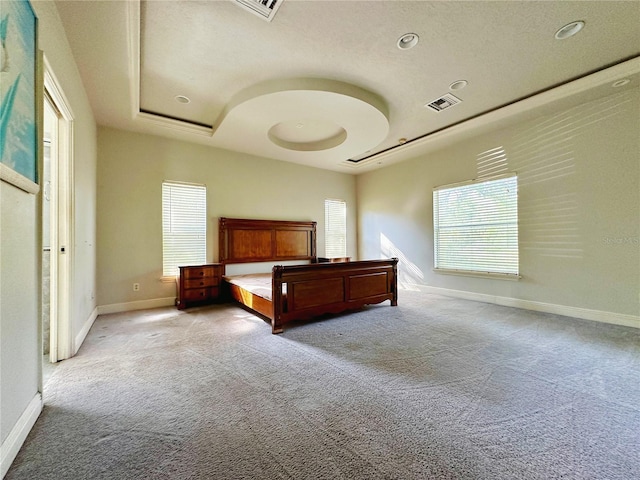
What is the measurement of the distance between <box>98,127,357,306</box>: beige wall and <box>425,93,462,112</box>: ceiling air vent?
131 inches

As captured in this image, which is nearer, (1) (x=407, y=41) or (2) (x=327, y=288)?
(1) (x=407, y=41)

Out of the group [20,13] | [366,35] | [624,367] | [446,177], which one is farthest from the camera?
[446,177]

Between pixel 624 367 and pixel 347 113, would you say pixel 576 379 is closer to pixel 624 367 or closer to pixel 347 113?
pixel 624 367

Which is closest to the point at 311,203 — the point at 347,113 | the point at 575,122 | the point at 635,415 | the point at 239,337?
the point at 347,113

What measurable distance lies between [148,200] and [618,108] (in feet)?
22.4

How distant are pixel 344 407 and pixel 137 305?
13.1ft

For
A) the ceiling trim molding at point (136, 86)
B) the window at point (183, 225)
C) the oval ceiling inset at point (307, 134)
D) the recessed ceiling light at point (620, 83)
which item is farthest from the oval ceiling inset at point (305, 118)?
the recessed ceiling light at point (620, 83)

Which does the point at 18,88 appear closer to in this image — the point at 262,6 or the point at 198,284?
the point at 262,6

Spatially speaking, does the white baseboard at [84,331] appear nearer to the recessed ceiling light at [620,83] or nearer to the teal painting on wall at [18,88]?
the teal painting on wall at [18,88]

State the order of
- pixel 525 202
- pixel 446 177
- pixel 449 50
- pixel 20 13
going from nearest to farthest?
pixel 20 13 → pixel 449 50 → pixel 525 202 → pixel 446 177

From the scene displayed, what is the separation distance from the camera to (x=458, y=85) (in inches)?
130

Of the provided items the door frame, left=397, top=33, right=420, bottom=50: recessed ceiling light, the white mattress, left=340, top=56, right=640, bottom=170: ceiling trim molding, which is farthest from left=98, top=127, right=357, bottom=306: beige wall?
left=397, top=33, right=420, bottom=50: recessed ceiling light

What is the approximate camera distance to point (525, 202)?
160 inches

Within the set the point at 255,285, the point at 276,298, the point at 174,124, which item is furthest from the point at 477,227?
the point at 174,124
